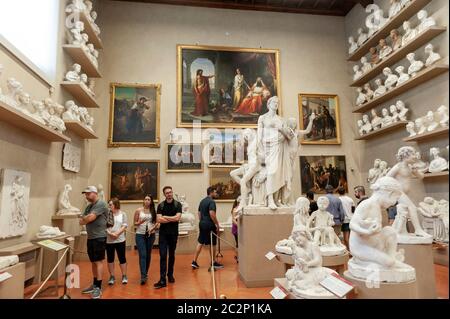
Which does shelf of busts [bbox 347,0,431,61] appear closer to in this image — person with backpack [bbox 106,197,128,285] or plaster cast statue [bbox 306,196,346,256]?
plaster cast statue [bbox 306,196,346,256]

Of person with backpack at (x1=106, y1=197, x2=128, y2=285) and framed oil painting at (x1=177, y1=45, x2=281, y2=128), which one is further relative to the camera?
framed oil painting at (x1=177, y1=45, x2=281, y2=128)

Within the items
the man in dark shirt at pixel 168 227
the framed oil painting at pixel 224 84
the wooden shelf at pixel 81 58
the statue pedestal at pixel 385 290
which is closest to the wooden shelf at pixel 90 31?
the wooden shelf at pixel 81 58

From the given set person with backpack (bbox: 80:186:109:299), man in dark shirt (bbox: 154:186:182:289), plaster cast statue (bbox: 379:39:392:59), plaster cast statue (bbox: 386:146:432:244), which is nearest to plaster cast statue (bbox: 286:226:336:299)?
plaster cast statue (bbox: 386:146:432:244)

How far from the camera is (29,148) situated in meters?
6.35

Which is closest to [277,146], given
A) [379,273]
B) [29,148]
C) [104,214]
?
[104,214]

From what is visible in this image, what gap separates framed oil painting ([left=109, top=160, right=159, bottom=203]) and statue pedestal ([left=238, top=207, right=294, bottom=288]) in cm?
574

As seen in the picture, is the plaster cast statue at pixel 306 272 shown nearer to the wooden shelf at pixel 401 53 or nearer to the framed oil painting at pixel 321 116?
the wooden shelf at pixel 401 53

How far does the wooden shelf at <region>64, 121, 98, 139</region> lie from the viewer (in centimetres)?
823

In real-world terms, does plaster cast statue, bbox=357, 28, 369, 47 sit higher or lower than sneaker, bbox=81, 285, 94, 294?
higher

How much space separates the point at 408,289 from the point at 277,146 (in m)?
4.47

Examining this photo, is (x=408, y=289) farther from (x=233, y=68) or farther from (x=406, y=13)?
(x=233, y=68)

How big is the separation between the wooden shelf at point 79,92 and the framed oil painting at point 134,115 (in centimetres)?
134

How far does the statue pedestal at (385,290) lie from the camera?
1890 millimetres

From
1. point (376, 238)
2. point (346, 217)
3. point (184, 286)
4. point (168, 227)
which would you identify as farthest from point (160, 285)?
point (346, 217)
